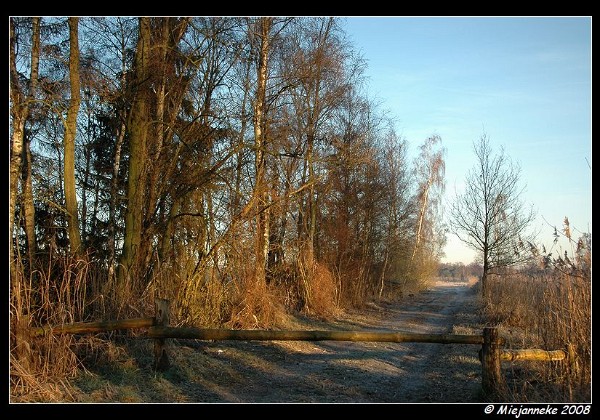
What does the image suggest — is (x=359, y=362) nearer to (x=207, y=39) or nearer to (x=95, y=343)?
(x=95, y=343)

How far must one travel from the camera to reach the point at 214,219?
42.7 feet

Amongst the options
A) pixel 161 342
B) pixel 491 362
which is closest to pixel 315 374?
pixel 161 342

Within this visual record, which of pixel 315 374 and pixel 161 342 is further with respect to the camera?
pixel 315 374

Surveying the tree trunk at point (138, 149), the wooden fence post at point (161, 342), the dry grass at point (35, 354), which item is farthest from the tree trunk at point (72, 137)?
the wooden fence post at point (161, 342)

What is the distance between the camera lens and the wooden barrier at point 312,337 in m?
7.07

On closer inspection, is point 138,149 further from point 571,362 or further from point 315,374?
point 571,362

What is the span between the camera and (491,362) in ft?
23.6

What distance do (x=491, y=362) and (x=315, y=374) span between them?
3424 millimetres

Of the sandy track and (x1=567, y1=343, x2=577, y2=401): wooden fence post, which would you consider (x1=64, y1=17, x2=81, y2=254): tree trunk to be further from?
(x1=567, y1=343, x2=577, y2=401): wooden fence post

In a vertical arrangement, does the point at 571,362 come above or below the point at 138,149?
below

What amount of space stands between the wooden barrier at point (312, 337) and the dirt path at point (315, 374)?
504 millimetres

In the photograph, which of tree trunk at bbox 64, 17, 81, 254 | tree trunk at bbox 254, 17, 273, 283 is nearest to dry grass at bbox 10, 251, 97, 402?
tree trunk at bbox 64, 17, 81, 254

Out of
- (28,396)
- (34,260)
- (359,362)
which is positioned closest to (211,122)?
(34,260)

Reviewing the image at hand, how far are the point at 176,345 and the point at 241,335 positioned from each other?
2.48m
